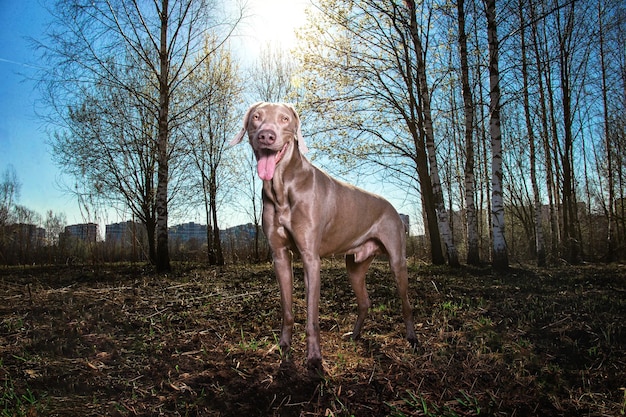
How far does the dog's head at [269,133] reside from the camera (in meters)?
2.65

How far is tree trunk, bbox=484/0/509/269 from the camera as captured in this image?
1031 centimetres

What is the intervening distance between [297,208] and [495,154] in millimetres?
9253

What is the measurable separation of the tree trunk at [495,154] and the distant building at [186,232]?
13.4 meters

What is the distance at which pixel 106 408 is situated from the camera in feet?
7.52

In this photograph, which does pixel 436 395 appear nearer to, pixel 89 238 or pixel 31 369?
pixel 31 369

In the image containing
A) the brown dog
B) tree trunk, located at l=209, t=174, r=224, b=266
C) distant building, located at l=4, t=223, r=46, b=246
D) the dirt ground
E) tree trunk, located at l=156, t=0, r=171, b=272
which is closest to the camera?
the dirt ground

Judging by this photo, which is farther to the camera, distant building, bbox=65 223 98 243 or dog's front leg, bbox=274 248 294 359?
distant building, bbox=65 223 98 243

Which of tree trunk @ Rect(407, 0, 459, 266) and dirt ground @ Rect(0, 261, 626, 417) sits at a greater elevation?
tree trunk @ Rect(407, 0, 459, 266)

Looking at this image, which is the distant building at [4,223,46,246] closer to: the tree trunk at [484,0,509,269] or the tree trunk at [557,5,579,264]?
the tree trunk at [484,0,509,269]

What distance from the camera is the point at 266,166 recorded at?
2.73 meters

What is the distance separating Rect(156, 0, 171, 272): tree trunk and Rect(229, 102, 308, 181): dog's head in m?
8.66

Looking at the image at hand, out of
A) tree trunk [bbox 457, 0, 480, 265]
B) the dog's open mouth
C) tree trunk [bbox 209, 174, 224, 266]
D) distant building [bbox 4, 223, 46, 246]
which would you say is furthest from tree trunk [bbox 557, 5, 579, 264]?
distant building [bbox 4, 223, 46, 246]

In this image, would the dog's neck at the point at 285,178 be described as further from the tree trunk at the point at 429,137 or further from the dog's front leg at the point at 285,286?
the tree trunk at the point at 429,137

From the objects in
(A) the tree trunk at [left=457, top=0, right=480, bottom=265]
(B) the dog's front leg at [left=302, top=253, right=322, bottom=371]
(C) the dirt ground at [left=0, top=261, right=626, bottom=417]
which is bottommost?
(C) the dirt ground at [left=0, top=261, right=626, bottom=417]
